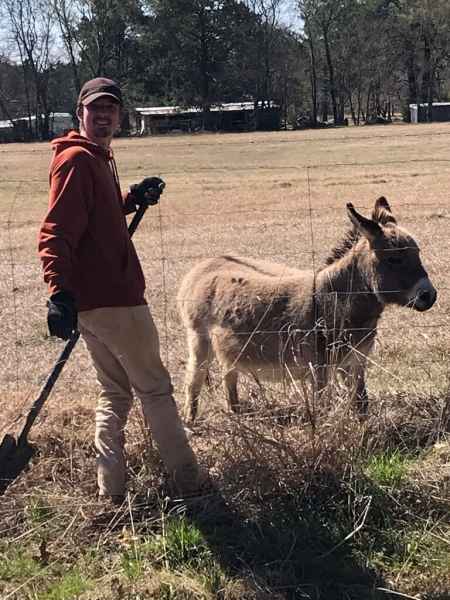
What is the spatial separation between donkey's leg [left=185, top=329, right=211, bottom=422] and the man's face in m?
2.12

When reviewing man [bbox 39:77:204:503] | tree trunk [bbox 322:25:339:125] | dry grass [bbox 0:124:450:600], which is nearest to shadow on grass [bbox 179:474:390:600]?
dry grass [bbox 0:124:450:600]

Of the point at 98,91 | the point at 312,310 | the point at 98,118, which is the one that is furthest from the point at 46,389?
the point at 312,310

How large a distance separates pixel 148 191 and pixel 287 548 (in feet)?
7.47

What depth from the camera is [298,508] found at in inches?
151

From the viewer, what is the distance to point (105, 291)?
373 cm

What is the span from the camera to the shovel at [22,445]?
419 centimetres

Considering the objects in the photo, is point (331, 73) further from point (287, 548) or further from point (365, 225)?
point (287, 548)

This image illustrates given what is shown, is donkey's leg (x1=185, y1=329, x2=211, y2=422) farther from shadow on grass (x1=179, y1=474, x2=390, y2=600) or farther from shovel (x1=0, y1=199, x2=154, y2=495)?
shadow on grass (x1=179, y1=474, x2=390, y2=600)

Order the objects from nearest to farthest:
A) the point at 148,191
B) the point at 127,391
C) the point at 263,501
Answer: the point at 263,501, the point at 127,391, the point at 148,191

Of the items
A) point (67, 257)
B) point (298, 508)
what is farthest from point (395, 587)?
point (67, 257)

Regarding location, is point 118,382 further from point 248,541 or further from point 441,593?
point 441,593

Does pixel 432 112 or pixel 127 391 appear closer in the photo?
pixel 127 391

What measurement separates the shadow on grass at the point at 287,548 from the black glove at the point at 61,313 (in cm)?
123

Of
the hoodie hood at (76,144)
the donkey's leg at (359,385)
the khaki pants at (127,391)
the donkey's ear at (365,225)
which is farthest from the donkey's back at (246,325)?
the hoodie hood at (76,144)
